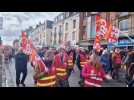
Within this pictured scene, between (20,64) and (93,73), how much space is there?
3.81ft

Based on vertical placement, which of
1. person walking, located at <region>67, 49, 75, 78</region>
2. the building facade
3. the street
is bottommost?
the street

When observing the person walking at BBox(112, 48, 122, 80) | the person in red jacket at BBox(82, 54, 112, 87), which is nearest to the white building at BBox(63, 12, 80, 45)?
the person in red jacket at BBox(82, 54, 112, 87)

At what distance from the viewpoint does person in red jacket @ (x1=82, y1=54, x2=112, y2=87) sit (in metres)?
5.02

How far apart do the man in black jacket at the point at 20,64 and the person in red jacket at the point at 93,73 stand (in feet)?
3.03

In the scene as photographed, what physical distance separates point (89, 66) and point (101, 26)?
655 millimetres

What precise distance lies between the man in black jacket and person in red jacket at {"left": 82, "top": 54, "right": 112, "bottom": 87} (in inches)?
36.3

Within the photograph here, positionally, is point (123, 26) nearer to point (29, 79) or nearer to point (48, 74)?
point (48, 74)

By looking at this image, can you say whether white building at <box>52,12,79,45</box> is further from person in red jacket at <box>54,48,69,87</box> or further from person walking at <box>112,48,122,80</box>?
person walking at <box>112,48,122,80</box>

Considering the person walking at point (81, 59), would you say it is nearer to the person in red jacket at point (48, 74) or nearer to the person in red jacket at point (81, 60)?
the person in red jacket at point (81, 60)

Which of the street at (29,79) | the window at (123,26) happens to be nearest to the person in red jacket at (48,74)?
the street at (29,79)

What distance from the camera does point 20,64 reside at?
16.4 ft

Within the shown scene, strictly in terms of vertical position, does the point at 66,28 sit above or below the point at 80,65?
above

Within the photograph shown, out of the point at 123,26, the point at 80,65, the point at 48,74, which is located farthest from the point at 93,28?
the point at 48,74
